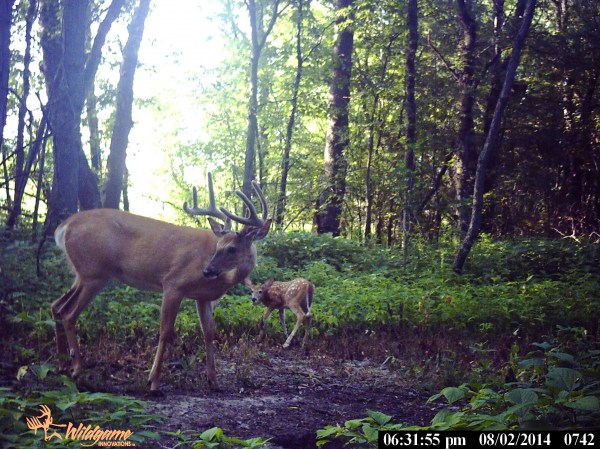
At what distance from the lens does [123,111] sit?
14.6 m

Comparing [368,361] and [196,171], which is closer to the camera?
[368,361]

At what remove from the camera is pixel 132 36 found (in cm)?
1416

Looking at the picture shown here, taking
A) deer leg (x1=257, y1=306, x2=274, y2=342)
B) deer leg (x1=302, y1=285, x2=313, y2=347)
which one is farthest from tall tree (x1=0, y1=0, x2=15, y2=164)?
deer leg (x1=302, y1=285, x2=313, y2=347)

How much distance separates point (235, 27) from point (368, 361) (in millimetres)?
20705

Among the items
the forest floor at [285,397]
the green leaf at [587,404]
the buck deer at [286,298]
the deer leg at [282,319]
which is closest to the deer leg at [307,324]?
the buck deer at [286,298]

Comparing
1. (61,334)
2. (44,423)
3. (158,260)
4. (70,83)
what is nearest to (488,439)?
(44,423)

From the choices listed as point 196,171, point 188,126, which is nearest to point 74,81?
point 188,126

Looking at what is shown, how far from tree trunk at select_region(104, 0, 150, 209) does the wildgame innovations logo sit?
1071cm

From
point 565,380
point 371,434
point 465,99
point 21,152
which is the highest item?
point 465,99

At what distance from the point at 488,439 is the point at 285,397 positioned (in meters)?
3.46

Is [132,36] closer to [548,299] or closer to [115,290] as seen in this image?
[115,290]

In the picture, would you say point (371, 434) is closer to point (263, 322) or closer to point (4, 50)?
→ point (263, 322)

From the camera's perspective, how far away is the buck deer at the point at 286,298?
8.98m

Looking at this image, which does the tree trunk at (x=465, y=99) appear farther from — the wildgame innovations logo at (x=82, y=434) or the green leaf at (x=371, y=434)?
the wildgame innovations logo at (x=82, y=434)
